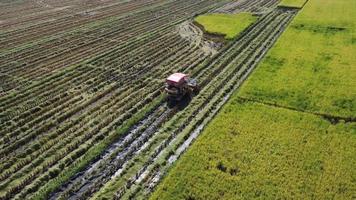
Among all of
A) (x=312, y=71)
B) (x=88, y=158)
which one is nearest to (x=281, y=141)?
(x=88, y=158)

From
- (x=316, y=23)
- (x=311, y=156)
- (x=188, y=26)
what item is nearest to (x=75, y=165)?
(x=311, y=156)

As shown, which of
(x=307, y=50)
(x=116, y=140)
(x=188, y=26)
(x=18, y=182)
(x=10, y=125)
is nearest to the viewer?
(x=18, y=182)

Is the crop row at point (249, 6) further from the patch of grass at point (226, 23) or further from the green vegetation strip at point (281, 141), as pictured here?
Answer: the green vegetation strip at point (281, 141)

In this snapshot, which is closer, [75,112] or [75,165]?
[75,165]

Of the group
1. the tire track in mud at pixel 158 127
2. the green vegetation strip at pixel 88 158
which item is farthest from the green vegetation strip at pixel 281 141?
the green vegetation strip at pixel 88 158

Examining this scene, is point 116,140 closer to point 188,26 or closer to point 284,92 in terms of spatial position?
point 284,92
